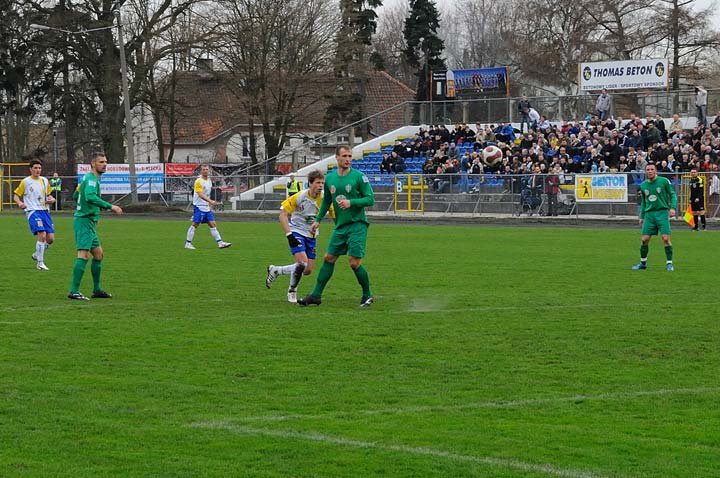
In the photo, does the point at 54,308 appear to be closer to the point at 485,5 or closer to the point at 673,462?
the point at 673,462

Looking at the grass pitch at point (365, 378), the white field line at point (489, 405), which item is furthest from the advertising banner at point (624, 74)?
the white field line at point (489, 405)

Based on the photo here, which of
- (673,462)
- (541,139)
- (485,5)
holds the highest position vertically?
(485,5)

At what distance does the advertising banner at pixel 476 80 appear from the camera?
185ft

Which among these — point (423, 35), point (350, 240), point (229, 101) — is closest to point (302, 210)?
point (350, 240)

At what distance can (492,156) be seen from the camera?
4419cm

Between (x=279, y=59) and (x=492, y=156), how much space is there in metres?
23.6

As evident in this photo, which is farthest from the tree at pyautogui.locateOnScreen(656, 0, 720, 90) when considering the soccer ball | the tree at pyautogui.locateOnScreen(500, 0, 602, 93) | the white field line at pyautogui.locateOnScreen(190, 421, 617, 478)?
the white field line at pyautogui.locateOnScreen(190, 421, 617, 478)

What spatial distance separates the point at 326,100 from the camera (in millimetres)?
68312

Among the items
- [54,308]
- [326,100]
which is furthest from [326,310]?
[326,100]

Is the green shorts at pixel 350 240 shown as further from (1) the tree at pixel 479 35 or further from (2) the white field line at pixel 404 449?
(1) the tree at pixel 479 35

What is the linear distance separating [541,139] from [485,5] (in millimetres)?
55675

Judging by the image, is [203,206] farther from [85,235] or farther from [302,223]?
[302,223]

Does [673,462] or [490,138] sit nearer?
[673,462]

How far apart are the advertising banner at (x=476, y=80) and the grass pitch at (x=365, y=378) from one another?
126ft
